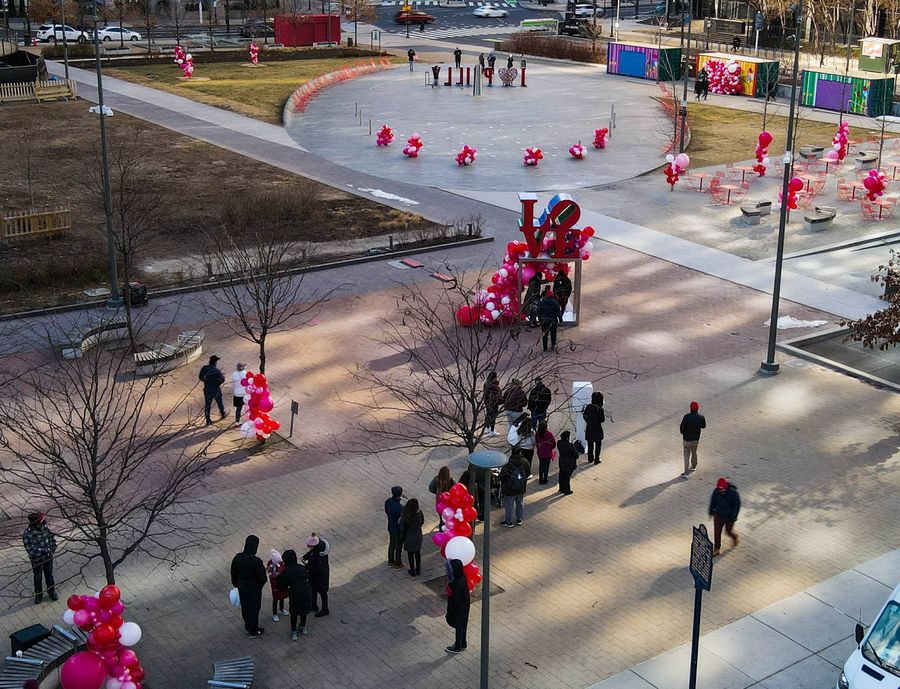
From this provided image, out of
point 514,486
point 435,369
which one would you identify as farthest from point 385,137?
point 514,486

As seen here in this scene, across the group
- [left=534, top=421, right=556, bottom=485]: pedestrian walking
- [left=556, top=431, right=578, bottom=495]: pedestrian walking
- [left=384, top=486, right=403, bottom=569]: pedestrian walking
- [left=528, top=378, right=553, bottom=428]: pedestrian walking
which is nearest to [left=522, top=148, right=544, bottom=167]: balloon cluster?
[left=528, top=378, right=553, bottom=428]: pedestrian walking

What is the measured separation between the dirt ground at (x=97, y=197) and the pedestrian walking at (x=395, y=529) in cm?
1389

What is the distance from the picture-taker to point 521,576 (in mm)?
→ 15938

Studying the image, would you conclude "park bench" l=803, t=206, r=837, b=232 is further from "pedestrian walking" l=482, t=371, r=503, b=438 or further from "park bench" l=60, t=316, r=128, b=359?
"park bench" l=60, t=316, r=128, b=359

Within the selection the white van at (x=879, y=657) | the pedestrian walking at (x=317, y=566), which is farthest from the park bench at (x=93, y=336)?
the white van at (x=879, y=657)

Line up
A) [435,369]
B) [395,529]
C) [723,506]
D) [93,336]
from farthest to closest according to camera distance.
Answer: [93,336], [435,369], [723,506], [395,529]

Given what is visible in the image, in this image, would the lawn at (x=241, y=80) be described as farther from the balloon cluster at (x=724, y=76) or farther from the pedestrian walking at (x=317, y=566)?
the pedestrian walking at (x=317, y=566)

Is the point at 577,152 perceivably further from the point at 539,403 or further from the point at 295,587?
the point at 295,587

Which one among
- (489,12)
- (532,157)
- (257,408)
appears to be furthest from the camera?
(489,12)

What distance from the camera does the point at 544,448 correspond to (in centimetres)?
1830

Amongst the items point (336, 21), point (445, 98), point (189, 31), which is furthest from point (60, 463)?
point (189, 31)

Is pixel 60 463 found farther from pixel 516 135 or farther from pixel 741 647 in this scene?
pixel 516 135

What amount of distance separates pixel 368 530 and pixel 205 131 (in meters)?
33.2

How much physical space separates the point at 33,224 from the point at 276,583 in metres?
20.4
